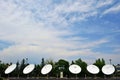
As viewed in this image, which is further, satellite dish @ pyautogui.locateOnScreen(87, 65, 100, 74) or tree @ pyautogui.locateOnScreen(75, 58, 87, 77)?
tree @ pyautogui.locateOnScreen(75, 58, 87, 77)

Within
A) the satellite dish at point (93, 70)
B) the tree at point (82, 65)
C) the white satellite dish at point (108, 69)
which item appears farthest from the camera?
the tree at point (82, 65)

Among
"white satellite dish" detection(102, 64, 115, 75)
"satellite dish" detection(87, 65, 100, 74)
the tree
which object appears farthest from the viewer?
the tree

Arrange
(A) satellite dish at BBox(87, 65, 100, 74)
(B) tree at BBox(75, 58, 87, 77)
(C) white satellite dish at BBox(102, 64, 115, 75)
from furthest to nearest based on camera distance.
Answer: (B) tree at BBox(75, 58, 87, 77), (A) satellite dish at BBox(87, 65, 100, 74), (C) white satellite dish at BBox(102, 64, 115, 75)

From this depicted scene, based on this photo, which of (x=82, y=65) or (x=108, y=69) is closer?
(x=108, y=69)

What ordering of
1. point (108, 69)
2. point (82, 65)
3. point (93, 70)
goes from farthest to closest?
point (82, 65), point (93, 70), point (108, 69)

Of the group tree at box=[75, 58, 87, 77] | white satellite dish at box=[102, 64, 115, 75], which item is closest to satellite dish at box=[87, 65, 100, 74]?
white satellite dish at box=[102, 64, 115, 75]

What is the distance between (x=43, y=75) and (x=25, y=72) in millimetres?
4053

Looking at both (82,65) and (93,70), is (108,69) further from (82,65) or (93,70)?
(82,65)

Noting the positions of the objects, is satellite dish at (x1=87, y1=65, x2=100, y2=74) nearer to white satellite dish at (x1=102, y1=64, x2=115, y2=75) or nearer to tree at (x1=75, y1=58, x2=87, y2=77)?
white satellite dish at (x1=102, y1=64, x2=115, y2=75)

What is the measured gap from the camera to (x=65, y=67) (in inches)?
1849

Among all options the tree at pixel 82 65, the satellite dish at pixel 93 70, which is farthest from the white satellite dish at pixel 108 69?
the tree at pixel 82 65

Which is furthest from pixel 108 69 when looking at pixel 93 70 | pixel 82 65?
pixel 82 65

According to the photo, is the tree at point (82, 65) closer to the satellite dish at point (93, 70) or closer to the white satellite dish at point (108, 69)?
the satellite dish at point (93, 70)

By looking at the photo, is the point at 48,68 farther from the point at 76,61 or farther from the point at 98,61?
the point at 98,61
